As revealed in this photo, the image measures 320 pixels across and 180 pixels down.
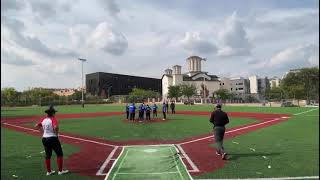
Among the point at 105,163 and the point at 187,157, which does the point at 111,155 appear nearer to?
the point at 105,163

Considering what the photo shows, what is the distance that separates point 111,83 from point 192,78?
38.9 metres

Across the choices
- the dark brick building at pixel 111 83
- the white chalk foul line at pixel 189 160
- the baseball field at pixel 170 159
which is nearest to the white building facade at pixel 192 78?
the dark brick building at pixel 111 83

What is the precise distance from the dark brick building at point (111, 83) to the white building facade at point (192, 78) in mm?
10741

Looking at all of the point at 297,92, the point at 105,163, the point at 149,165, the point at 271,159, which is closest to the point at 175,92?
the point at 297,92

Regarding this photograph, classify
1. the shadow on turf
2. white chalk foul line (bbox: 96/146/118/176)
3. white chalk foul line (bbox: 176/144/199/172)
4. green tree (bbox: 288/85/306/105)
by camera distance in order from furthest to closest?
1. green tree (bbox: 288/85/306/105)
2. the shadow on turf
3. white chalk foul line (bbox: 176/144/199/172)
4. white chalk foul line (bbox: 96/146/118/176)

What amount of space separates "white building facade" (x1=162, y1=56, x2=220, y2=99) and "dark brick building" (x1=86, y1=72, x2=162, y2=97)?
35.2ft

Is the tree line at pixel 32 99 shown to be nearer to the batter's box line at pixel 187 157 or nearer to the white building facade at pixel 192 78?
the white building facade at pixel 192 78

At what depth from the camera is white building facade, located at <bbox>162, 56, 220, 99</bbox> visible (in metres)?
174

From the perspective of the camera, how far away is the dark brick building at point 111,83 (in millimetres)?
159250

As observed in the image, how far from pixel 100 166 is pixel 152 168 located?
5.42ft

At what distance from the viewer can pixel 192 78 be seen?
18012 centimetres

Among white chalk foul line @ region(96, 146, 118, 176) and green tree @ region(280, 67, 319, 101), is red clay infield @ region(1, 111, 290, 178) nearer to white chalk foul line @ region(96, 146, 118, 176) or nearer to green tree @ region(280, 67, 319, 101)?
white chalk foul line @ region(96, 146, 118, 176)

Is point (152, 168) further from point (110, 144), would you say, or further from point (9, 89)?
point (9, 89)

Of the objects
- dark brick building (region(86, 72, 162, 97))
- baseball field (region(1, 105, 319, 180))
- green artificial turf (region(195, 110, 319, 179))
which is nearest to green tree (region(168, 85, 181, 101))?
dark brick building (region(86, 72, 162, 97))
